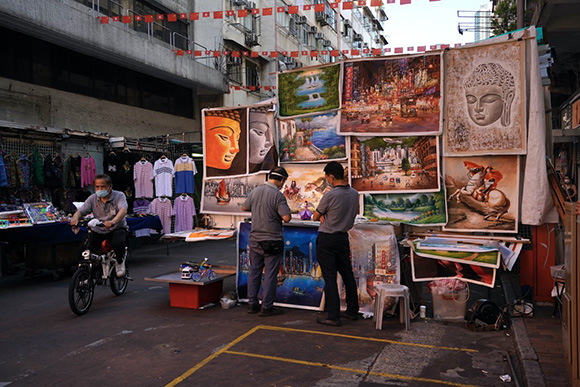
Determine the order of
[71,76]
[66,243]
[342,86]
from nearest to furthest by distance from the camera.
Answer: [342,86] → [66,243] → [71,76]

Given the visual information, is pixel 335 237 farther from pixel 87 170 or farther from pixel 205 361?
pixel 87 170

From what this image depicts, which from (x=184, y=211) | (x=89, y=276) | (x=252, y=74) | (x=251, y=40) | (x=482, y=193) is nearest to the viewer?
(x=482, y=193)

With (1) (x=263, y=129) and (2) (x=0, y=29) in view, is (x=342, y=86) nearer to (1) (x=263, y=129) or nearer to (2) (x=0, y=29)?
(1) (x=263, y=129)

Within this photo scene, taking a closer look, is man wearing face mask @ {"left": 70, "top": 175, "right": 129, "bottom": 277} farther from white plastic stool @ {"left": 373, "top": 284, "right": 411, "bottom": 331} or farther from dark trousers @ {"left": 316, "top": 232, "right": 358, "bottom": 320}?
white plastic stool @ {"left": 373, "top": 284, "right": 411, "bottom": 331}

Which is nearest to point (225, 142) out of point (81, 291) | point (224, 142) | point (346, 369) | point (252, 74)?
point (224, 142)

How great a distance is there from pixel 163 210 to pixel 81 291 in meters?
7.88

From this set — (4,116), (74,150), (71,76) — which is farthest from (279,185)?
(71,76)

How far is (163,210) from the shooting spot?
14.7 m

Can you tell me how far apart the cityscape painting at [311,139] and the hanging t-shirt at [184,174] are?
6197mm

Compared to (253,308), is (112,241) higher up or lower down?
higher up

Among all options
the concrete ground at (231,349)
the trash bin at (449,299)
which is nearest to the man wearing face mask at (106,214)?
the concrete ground at (231,349)

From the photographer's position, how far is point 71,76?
16.1m

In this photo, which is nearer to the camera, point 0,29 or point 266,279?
point 266,279

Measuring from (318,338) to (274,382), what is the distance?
1353 mm
